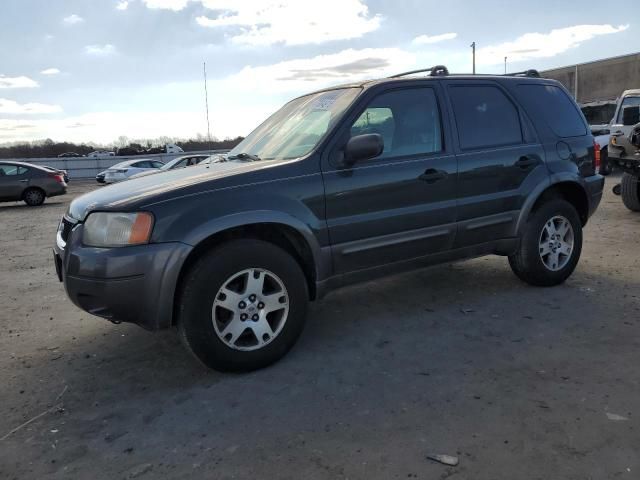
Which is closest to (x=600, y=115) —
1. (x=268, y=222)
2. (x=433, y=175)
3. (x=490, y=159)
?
(x=490, y=159)

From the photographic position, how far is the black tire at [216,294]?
3271 mm

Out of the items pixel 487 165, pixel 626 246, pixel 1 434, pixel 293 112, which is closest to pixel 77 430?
pixel 1 434

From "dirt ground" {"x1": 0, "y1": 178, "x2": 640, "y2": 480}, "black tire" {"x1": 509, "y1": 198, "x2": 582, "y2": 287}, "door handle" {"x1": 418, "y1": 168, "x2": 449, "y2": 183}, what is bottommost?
"dirt ground" {"x1": 0, "y1": 178, "x2": 640, "y2": 480}

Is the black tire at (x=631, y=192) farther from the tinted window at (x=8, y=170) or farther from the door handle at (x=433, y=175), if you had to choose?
the tinted window at (x=8, y=170)

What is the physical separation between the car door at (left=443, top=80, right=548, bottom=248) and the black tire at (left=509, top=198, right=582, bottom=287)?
26 cm

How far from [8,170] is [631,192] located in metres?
16.7

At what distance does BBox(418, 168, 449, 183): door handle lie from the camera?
412cm

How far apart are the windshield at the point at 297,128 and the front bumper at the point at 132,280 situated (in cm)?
122

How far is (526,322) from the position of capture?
4234 mm

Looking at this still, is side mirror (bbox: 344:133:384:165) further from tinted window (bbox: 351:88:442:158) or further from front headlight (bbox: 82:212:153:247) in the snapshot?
front headlight (bbox: 82:212:153:247)

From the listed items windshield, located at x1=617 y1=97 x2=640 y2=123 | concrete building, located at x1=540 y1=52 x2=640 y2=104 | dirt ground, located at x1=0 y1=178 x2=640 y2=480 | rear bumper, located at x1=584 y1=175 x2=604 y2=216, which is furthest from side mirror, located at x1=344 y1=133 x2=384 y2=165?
concrete building, located at x1=540 y1=52 x2=640 y2=104

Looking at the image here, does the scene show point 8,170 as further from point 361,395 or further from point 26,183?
point 361,395

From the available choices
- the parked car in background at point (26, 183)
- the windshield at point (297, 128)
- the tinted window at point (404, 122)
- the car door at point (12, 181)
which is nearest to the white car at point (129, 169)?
the parked car in background at point (26, 183)

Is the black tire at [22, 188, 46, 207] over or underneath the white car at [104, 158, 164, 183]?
underneath
